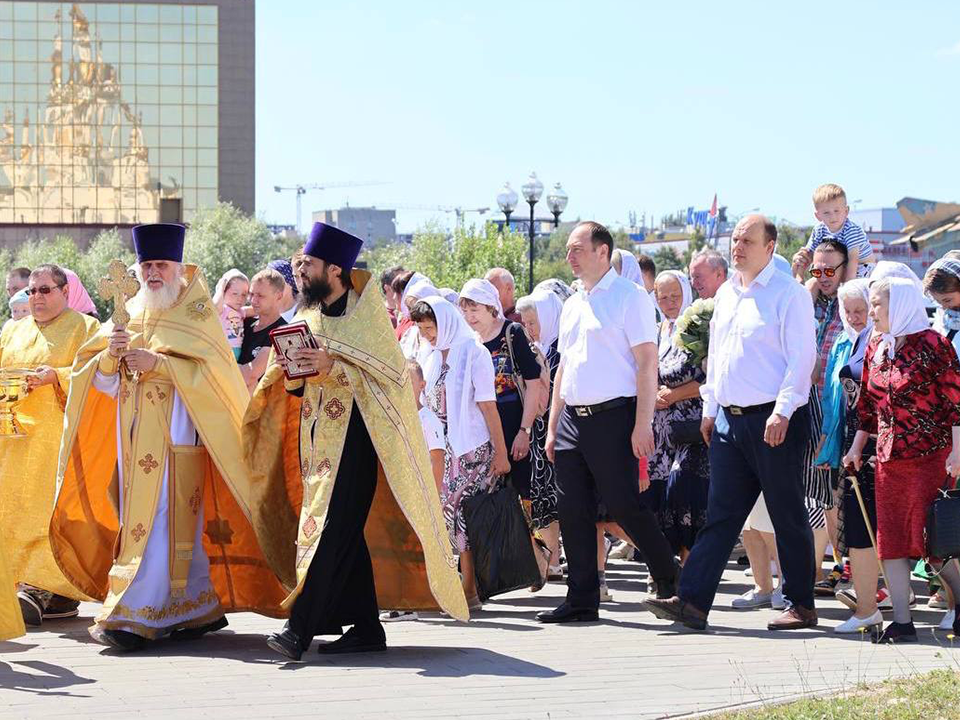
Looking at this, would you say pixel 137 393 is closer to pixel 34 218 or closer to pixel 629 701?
pixel 629 701

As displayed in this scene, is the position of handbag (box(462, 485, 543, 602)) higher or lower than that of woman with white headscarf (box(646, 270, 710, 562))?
lower

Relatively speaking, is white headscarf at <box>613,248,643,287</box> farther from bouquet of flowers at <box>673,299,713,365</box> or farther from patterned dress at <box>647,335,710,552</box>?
bouquet of flowers at <box>673,299,713,365</box>

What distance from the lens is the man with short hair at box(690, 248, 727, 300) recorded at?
10.8 meters

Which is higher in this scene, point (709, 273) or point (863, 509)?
point (709, 273)

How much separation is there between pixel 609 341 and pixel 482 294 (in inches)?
53.7

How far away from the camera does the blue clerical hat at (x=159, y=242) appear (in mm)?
8758

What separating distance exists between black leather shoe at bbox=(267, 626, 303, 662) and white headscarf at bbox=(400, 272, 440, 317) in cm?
296

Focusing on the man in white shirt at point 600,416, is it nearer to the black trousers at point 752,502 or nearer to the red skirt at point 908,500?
the black trousers at point 752,502

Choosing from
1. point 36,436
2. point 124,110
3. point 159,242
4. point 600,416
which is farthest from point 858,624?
point 124,110

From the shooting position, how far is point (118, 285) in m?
8.64

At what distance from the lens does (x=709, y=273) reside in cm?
1084

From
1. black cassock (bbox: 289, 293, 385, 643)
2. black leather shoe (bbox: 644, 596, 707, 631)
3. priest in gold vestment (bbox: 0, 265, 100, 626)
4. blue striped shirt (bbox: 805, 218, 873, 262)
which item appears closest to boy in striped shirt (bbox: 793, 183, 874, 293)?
blue striped shirt (bbox: 805, 218, 873, 262)

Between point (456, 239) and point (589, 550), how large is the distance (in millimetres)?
77859

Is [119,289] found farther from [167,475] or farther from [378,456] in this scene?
[378,456]
